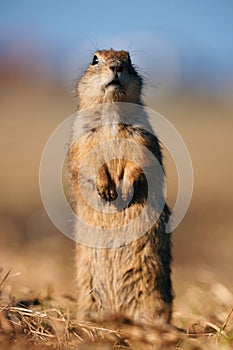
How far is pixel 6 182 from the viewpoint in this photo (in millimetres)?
12422

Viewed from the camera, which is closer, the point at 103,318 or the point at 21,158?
the point at 103,318

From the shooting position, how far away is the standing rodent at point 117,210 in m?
4.98

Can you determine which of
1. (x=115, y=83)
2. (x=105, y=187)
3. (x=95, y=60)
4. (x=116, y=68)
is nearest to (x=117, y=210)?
(x=105, y=187)

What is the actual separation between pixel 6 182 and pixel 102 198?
7.58 metres

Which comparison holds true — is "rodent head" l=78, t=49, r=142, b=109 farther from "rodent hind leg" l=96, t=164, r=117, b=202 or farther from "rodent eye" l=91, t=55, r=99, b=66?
"rodent hind leg" l=96, t=164, r=117, b=202

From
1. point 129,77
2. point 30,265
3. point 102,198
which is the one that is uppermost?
point 129,77

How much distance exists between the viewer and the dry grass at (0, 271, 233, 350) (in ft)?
13.8

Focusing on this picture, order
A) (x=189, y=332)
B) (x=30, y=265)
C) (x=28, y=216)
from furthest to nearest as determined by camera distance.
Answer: (x=28, y=216), (x=30, y=265), (x=189, y=332)

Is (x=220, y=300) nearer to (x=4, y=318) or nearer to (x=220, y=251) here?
(x=4, y=318)

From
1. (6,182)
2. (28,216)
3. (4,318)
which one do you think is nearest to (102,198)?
(4,318)

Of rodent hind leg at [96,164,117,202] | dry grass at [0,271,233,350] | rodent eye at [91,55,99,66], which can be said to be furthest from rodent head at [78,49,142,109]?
dry grass at [0,271,233,350]

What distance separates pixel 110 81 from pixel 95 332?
5.86ft

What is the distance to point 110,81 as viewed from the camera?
17.0ft

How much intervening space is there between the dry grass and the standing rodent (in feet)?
0.58
